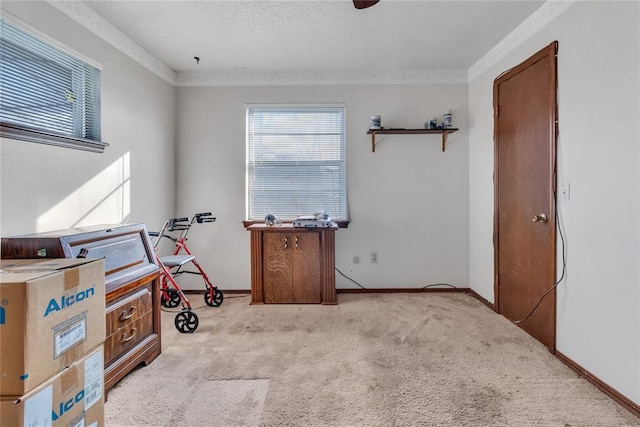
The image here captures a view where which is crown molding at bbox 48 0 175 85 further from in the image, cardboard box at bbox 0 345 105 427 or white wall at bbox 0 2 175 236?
cardboard box at bbox 0 345 105 427

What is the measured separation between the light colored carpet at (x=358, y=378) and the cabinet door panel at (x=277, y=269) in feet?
1.35

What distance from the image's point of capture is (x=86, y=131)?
7.63 ft

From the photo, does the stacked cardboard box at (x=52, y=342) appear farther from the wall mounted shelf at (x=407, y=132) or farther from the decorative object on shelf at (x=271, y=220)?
the wall mounted shelf at (x=407, y=132)

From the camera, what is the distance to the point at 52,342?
1.05 meters

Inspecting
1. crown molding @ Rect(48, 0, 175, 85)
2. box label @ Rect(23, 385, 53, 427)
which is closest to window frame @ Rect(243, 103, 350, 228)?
crown molding @ Rect(48, 0, 175, 85)

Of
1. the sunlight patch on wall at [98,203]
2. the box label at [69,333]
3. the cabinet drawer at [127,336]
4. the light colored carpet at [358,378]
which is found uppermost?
the sunlight patch on wall at [98,203]

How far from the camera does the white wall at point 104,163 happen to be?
70.1 inches

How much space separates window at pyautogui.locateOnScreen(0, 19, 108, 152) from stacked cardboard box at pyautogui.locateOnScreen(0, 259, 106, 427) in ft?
3.21

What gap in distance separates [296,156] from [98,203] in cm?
195

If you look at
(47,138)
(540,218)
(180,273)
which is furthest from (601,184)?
(180,273)

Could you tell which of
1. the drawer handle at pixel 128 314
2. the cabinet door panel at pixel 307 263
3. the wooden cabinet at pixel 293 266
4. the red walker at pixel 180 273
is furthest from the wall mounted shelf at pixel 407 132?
the drawer handle at pixel 128 314

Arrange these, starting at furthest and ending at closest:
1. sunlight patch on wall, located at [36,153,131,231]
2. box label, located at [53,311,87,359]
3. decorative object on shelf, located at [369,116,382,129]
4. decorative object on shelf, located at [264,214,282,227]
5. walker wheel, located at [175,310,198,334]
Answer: decorative object on shelf, located at [369,116,382,129], decorative object on shelf, located at [264,214,282,227], walker wheel, located at [175,310,198,334], sunlight patch on wall, located at [36,153,131,231], box label, located at [53,311,87,359]

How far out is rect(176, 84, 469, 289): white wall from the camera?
3496mm

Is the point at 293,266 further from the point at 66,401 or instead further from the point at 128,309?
the point at 66,401
